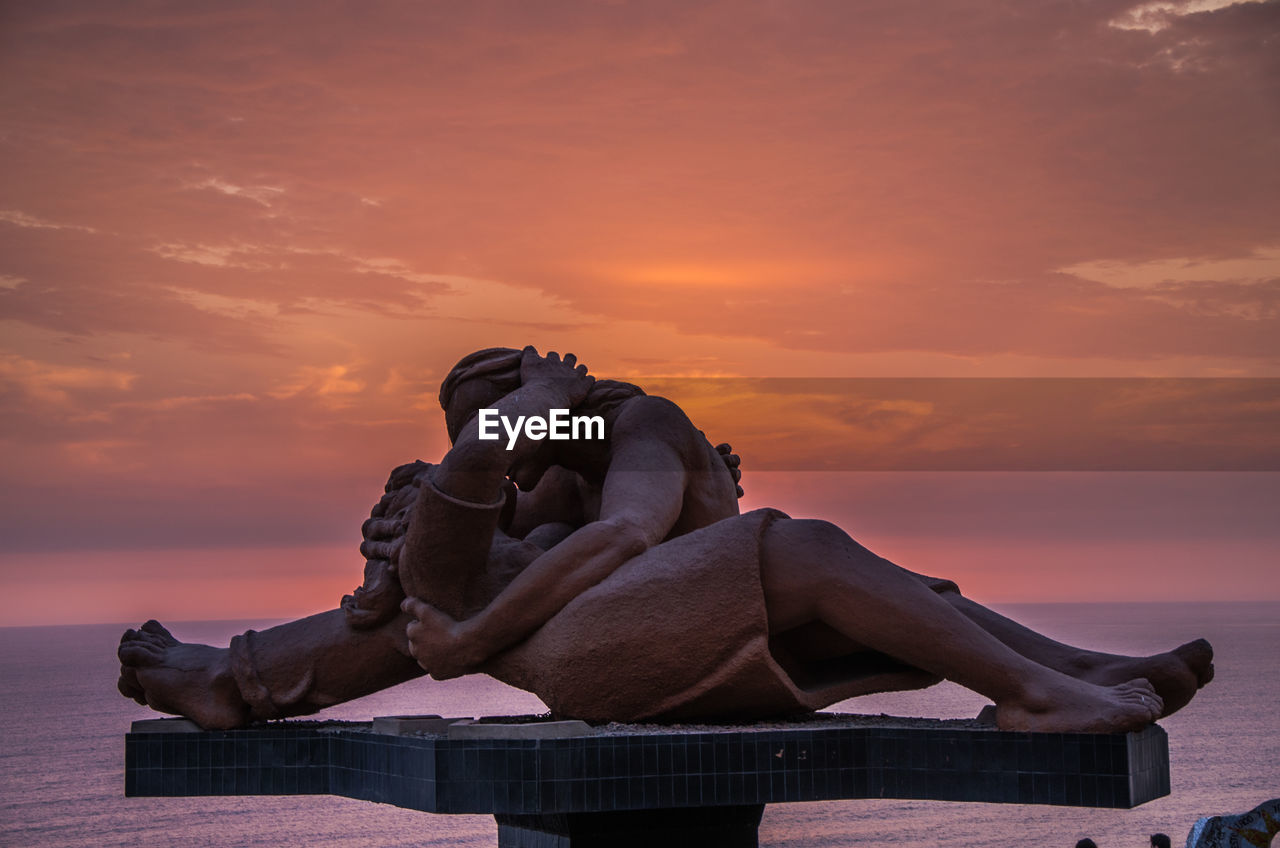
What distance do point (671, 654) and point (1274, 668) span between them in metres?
86.9

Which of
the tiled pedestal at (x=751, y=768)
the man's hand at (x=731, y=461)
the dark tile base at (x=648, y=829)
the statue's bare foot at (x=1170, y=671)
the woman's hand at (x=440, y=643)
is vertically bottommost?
the dark tile base at (x=648, y=829)

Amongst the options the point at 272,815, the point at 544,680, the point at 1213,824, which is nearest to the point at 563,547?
the point at 544,680

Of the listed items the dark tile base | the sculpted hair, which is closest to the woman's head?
the sculpted hair

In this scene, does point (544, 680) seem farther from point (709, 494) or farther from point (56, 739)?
point (56, 739)

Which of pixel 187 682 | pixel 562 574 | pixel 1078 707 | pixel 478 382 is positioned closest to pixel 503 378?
pixel 478 382

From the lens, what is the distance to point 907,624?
6.43m

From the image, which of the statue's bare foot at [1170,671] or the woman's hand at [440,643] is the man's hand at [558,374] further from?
the statue's bare foot at [1170,671]

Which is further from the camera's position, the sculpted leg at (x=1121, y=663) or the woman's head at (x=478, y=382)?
the woman's head at (x=478, y=382)

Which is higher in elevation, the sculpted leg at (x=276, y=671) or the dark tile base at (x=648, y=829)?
the sculpted leg at (x=276, y=671)

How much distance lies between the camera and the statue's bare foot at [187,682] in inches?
297

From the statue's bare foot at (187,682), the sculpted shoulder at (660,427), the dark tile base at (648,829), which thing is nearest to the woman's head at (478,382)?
the sculpted shoulder at (660,427)

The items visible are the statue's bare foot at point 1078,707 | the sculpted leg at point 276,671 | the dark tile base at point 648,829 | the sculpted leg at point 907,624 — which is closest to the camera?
the statue's bare foot at point 1078,707

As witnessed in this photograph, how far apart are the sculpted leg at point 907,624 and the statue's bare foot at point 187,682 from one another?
2.88 meters

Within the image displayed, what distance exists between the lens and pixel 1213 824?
23.4ft
